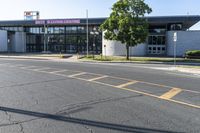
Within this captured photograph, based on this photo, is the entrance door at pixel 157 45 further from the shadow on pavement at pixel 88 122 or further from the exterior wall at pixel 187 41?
the shadow on pavement at pixel 88 122

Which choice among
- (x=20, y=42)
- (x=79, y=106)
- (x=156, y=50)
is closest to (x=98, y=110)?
(x=79, y=106)

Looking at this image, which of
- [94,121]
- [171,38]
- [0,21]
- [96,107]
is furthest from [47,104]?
[0,21]

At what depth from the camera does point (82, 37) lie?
80.5m

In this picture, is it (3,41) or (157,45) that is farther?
(3,41)

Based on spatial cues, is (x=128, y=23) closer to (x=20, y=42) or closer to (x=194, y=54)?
(x=194, y=54)

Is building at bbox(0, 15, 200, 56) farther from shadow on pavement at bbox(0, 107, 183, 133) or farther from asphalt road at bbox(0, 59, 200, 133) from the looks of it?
shadow on pavement at bbox(0, 107, 183, 133)

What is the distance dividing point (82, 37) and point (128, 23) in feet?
110

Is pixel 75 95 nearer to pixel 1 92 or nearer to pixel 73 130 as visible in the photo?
pixel 1 92

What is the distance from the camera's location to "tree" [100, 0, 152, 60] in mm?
47438

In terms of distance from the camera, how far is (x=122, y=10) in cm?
4972

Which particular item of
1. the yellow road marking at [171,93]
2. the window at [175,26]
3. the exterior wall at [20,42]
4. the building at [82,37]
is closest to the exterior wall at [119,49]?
the building at [82,37]

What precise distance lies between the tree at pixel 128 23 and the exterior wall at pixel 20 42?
38315 mm

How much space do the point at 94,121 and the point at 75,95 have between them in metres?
4.33

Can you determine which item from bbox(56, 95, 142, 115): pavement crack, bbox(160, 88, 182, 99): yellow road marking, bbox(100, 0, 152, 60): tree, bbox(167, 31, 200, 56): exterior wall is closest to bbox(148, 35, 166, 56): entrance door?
bbox(167, 31, 200, 56): exterior wall
